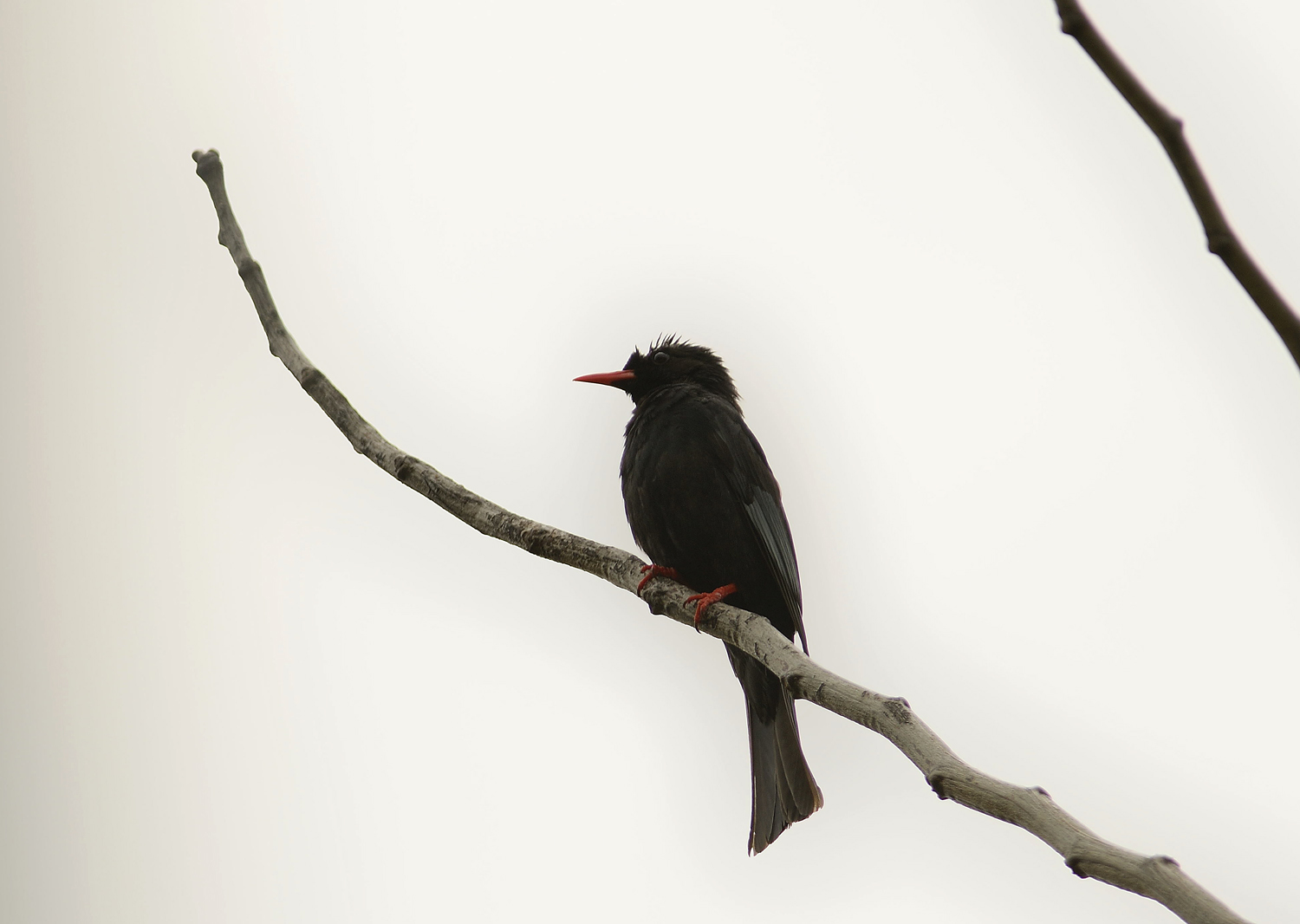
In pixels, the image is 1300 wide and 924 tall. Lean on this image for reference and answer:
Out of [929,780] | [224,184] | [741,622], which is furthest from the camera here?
[224,184]

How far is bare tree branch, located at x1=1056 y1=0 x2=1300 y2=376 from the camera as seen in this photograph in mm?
749

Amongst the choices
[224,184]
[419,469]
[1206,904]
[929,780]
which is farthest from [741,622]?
[224,184]

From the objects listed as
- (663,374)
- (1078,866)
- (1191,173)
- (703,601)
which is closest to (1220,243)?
(1191,173)

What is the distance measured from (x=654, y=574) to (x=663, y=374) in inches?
47.5

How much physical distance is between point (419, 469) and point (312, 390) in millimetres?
406

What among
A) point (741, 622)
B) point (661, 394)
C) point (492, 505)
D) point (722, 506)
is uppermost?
point (661, 394)

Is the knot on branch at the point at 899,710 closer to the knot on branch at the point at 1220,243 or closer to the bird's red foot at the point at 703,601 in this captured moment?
the knot on branch at the point at 1220,243

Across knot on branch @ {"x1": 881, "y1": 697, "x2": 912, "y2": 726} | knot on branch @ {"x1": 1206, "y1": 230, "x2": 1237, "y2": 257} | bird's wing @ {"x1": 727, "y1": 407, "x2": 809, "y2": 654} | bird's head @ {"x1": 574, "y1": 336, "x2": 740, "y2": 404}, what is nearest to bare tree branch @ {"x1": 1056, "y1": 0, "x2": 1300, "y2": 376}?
knot on branch @ {"x1": 1206, "y1": 230, "x2": 1237, "y2": 257}

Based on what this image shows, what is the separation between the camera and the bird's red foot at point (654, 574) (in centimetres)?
270

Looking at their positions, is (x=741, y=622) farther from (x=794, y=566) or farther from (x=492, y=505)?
(x=794, y=566)

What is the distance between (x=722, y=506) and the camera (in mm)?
3389

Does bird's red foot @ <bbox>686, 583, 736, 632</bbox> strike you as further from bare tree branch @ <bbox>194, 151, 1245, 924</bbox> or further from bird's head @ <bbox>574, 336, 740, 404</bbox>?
bird's head @ <bbox>574, 336, 740, 404</bbox>

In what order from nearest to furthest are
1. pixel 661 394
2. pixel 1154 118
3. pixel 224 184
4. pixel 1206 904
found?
pixel 1154 118
pixel 1206 904
pixel 224 184
pixel 661 394

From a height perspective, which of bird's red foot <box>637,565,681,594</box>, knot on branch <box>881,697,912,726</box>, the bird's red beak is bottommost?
knot on branch <box>881,697,912,726</box>
